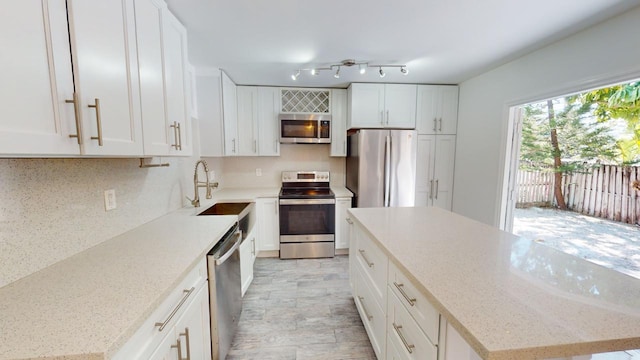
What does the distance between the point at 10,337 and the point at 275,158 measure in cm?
315

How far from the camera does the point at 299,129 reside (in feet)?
10.9

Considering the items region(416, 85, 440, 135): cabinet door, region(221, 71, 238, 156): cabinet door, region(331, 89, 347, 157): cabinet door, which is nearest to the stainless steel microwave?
region(331, 89, 347, 157): cabinet door

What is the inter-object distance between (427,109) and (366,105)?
86 centimetres

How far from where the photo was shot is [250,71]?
276 cm

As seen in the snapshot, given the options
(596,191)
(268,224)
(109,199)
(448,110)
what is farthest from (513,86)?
(109,199)

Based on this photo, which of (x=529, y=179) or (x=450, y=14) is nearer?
(x=450, y=14)

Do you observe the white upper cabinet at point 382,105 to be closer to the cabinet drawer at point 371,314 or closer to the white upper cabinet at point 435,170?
the white upper cabinet at point 435,170

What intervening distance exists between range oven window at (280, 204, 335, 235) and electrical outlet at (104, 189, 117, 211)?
6.06 ft

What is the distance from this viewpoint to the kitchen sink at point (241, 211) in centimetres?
238

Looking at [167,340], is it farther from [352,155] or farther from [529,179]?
[529,179]

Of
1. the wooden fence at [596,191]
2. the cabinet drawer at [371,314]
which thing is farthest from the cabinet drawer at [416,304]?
the wooden fence at [596,191]

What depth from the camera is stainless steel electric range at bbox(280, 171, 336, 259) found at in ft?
10.2

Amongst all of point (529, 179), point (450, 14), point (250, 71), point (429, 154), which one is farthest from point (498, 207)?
point (250, 71)

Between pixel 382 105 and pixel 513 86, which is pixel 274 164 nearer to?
pixel 382 105
